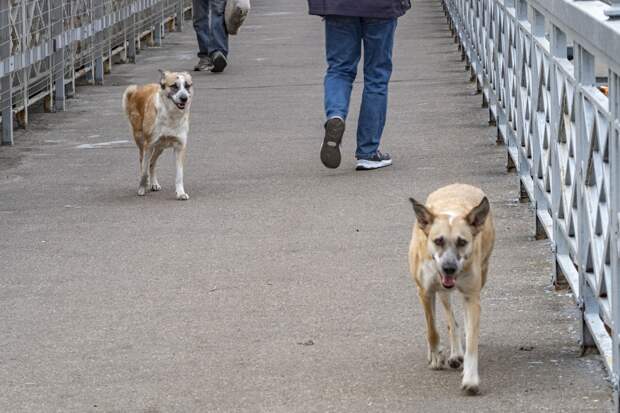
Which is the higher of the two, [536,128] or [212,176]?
[536,128]

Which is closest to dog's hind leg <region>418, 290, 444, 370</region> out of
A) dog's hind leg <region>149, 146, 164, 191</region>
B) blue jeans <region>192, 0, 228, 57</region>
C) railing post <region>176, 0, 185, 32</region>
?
dog's hind leg <region>149, 146, 164, 191</region>

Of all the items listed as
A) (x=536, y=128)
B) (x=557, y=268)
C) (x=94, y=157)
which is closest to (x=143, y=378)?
(x=557, y=268)

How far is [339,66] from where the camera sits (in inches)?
423

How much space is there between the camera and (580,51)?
5723mm

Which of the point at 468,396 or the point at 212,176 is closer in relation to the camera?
the point at 468,396

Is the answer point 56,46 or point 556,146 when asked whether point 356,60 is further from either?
point 56,46

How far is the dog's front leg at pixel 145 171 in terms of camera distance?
1018cm

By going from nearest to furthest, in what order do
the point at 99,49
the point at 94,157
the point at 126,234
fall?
the point at 126,234 < the point at 94,157 < the point at 99,49

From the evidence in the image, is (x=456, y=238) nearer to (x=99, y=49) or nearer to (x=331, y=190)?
(x=331, y=190)

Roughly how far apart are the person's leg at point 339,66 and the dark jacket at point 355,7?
0.13 meters

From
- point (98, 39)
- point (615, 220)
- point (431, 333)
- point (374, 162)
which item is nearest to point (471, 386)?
point (431, 333)

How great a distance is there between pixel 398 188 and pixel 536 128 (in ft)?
7.40

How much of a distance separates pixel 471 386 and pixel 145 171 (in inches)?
204

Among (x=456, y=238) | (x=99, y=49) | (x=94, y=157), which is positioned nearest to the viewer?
(x=456, y=238)
